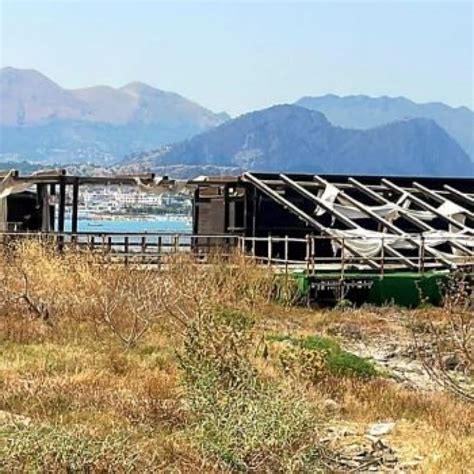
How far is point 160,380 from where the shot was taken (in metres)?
11.1

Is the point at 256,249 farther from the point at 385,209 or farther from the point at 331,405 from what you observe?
the point at 331,405

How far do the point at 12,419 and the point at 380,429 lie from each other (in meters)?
3.62

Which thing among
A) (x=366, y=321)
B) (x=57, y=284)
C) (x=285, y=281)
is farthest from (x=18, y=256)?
(x=366, y=321)

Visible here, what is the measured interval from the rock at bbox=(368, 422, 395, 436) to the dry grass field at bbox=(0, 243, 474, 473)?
40 mm

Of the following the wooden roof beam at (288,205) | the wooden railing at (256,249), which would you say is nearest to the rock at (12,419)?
the wooden railing at (256,249)

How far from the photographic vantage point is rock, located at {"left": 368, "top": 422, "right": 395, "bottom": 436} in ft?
30.8

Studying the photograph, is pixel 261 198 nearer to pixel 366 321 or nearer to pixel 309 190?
pixel 309 190

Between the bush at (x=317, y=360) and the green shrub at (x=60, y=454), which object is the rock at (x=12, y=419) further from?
the bush at (x=317, y=360)

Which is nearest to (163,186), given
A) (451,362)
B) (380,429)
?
(451,362)

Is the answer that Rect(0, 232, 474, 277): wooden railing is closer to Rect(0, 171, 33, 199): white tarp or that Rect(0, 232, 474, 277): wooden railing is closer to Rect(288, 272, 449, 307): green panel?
Rect(288, 272, 449, 307): green panel

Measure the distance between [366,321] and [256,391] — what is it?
463 inches

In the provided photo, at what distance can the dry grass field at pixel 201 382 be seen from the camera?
7.51 m

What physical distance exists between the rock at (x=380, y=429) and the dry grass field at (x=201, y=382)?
40mm

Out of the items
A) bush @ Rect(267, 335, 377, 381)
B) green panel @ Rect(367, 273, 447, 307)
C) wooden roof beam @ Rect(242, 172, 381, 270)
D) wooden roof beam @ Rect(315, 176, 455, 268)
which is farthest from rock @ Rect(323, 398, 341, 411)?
wooden roof beam @ Rect(242, 172, 381, 270)
